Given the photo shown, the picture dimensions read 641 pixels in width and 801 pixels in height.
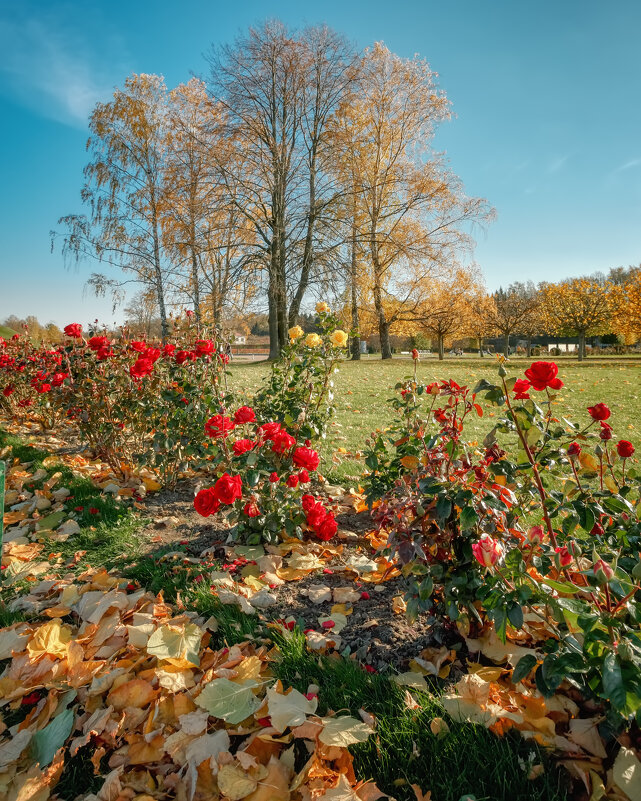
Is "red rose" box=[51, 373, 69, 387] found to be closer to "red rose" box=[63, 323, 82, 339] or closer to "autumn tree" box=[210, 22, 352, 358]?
"red rose" box=[63, 323, 82, 339]

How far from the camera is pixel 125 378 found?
12.2 feet

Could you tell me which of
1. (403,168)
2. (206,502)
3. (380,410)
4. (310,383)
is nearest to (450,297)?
(403,168)

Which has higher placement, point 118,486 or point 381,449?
point 381,449

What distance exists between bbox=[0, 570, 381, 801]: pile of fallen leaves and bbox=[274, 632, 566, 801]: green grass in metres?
0.06

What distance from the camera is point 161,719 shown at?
1.44 m

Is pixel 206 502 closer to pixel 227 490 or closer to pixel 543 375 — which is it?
pixel 227 490

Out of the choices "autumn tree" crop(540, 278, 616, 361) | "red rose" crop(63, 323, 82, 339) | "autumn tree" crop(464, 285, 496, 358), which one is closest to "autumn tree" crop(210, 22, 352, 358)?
"red rose" crop(63, 323, 82, 339)

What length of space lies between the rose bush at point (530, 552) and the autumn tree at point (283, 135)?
12.7 metres

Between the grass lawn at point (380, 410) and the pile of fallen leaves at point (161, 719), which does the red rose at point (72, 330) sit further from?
the pile of fallen leaves at point (161, 719)

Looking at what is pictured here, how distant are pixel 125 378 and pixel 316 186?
1339 cm

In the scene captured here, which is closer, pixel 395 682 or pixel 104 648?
pixel 395 682

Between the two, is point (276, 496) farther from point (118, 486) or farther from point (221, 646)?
point (118, 486)

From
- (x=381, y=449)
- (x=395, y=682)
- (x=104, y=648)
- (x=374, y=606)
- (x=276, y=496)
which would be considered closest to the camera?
(x=395, y=682)

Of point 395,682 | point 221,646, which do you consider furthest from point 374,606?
point 221,646
